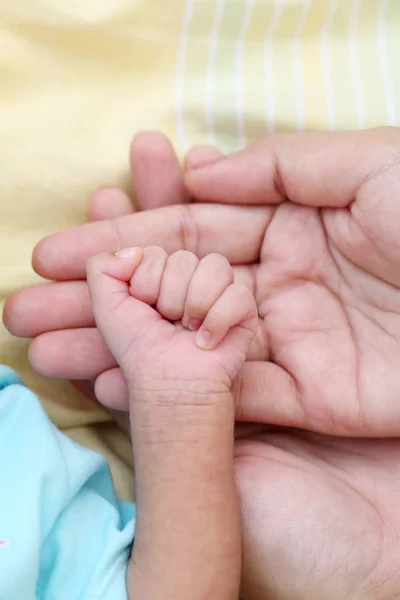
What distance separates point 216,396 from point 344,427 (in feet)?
0.62

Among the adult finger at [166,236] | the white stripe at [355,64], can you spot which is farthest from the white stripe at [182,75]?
the white stripe at [355,64]

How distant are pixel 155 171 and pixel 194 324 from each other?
0.25m

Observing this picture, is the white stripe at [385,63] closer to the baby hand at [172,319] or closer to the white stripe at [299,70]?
the white stripe at [299,70]

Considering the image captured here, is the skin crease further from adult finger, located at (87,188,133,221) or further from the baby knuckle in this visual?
the baby knuckle

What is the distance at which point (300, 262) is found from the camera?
846mm

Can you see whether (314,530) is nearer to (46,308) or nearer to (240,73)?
(46,308)

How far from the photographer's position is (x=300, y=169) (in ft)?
2.57

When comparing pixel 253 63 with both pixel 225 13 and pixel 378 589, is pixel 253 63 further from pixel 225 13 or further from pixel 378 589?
pixel 378 589

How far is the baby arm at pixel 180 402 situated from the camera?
2.15 feet

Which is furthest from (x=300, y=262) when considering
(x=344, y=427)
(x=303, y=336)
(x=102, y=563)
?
(x=102, y=563)

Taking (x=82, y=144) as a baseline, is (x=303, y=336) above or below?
below

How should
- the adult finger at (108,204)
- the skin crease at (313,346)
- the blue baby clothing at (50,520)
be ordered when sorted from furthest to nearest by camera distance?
1. the adult finger at (108,204)
2. the skin crease at (313,346)
3. the blue baby clothing at (50,520)

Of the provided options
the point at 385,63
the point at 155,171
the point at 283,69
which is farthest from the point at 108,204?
the point at 385,63

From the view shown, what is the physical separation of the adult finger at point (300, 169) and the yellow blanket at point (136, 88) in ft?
0.30
